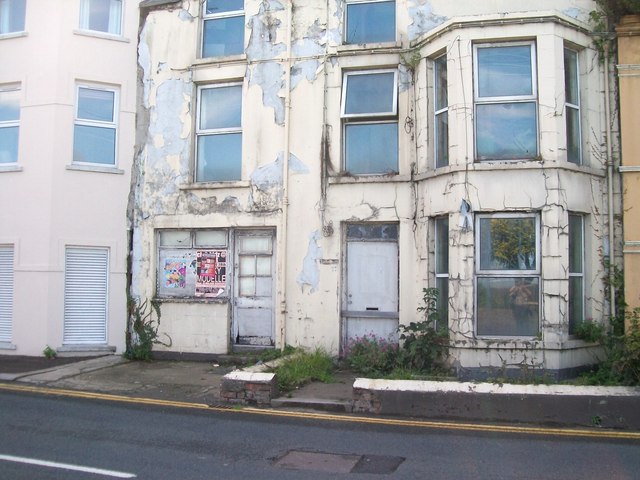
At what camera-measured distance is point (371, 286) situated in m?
11.8

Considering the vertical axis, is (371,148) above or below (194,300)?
above

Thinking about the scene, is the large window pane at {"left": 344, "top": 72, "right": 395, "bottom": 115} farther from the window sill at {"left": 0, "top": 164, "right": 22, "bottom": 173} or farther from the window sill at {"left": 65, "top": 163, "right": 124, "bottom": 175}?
the window sill at {"left": 0, "top": 164, "right": 22, "bottom": 173}

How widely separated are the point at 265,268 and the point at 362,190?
96.2 inches

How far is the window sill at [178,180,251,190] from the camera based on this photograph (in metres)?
12.4

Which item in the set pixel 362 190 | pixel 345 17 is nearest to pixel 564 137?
pixel 362 190

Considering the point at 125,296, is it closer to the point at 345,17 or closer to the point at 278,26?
the point at 278,26

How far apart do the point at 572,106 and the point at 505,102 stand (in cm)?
123

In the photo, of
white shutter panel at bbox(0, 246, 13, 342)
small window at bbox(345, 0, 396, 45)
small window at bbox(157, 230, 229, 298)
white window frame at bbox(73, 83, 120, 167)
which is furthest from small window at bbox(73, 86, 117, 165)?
small window at bbox(345, 0, 396, 45)

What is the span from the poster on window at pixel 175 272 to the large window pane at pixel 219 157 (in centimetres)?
173

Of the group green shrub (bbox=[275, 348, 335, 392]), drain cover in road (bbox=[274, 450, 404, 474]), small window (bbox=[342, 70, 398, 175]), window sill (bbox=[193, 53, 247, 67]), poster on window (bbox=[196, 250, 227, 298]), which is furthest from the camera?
window sill (bbox=[193, 53, 247, 67])

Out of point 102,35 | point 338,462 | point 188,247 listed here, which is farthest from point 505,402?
point 102,35

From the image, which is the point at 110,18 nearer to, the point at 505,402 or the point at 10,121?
the point at 10,121

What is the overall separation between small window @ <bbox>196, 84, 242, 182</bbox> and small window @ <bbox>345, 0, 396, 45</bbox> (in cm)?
252

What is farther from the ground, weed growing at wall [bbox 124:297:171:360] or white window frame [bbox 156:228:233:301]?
white window frame [bbox 156:228:233:301]
